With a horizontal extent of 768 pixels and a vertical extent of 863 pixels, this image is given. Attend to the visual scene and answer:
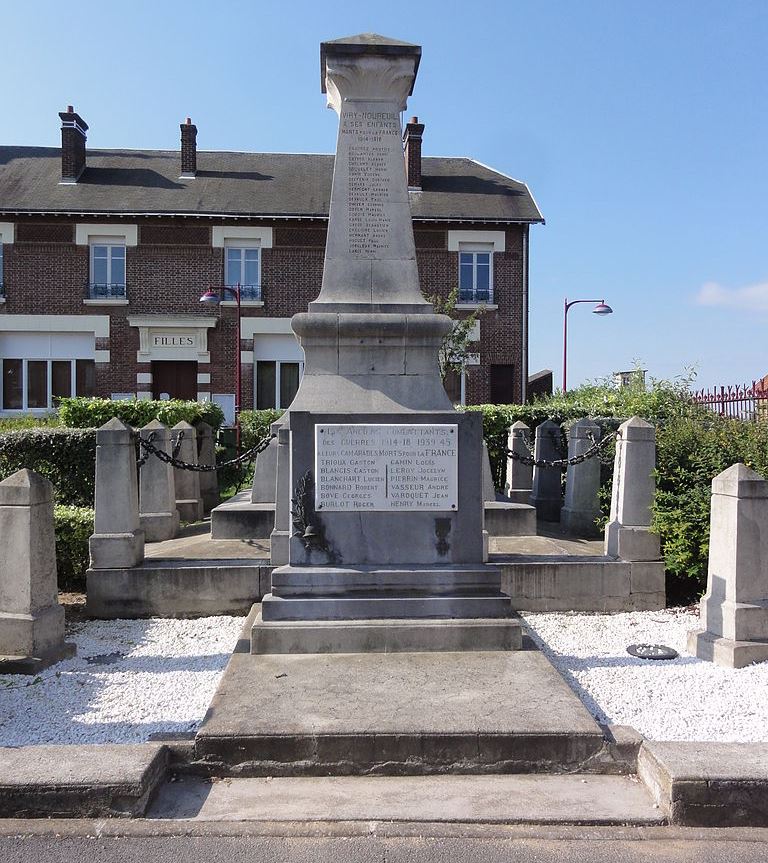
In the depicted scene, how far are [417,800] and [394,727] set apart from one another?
0.41 metres

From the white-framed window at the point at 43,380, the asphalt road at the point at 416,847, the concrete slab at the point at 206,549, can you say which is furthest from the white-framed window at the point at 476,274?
the asphalt road at the point at 416,847

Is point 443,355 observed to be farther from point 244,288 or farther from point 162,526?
point 162,526

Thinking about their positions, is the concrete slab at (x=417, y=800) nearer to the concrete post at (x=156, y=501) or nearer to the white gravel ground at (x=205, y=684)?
the white gravel ground at (x=205, y=684)

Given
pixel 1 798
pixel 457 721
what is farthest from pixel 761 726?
pixel 1 798

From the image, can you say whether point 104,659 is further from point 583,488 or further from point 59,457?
point 583,488

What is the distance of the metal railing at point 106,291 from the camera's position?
75.2ft

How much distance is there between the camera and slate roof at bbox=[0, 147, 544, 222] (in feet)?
74.7

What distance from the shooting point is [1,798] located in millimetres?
3100

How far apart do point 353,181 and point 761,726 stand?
16.0 feet

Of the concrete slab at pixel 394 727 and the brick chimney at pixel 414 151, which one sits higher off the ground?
the brick chimney at pixel 414 151

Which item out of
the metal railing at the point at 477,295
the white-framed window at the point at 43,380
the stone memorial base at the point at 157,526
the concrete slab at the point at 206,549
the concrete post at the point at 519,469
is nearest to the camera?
the concrete slab at the point at 206,549

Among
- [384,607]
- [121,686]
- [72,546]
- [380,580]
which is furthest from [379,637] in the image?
[72,546]

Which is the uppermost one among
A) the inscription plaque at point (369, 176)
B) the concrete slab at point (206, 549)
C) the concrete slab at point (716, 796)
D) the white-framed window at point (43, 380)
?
the inscription plaque at point (369, 176)

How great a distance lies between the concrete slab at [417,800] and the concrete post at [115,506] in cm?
327
